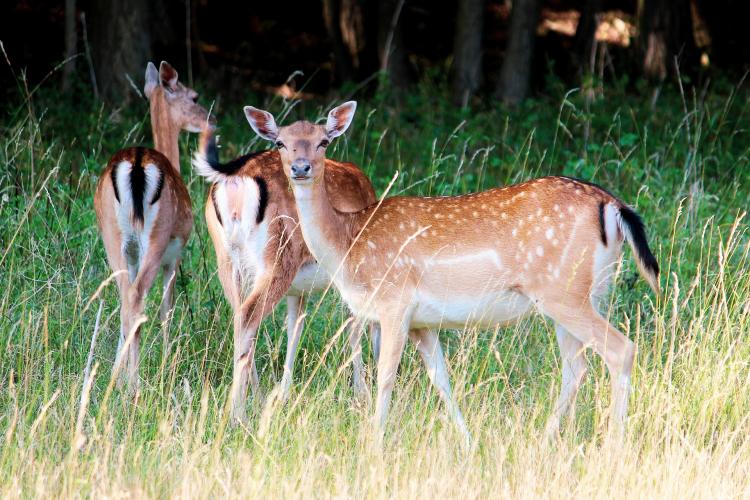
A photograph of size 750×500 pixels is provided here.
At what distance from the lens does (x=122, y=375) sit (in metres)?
5.45

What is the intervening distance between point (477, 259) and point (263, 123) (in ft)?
3.91

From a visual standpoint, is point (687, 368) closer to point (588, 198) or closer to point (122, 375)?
point (588, 198)

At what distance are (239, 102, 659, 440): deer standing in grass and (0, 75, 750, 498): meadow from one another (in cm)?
17

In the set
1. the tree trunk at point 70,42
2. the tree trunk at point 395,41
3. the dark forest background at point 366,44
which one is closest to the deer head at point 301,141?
the dark forest background at point 366,44

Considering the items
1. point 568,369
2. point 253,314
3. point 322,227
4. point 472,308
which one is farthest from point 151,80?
point 568,369

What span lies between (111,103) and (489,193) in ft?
19.9


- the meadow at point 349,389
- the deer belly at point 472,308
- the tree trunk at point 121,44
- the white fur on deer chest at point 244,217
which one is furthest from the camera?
the tree trunk at point 121,44

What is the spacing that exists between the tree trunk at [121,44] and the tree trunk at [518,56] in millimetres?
3431

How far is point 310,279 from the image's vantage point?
5766 mm

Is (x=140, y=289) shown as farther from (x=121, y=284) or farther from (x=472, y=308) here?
(x=472, y=308)

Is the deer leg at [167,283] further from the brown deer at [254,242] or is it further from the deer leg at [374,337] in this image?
the deer leg at [374,337]

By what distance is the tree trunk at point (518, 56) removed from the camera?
11086 millimetres

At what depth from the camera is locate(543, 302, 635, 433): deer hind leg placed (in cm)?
478

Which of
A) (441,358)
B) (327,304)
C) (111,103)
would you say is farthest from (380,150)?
(441,358)
